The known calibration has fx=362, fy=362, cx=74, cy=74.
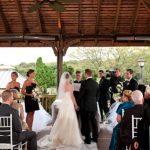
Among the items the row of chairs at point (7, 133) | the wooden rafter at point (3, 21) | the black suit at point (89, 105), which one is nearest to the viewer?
the row of chairs at point (7, 133)

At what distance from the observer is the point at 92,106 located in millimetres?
7168

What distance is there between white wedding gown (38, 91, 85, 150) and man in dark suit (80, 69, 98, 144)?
245 mm

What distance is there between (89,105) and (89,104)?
0.07 ft

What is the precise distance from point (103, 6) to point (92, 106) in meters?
4.43

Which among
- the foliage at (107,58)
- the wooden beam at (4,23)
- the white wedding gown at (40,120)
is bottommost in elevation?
the white wedding gown at (40,120)

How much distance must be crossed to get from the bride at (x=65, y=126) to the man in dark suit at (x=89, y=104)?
23 cm

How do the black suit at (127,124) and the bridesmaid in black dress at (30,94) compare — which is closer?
the black suit at (127,124)

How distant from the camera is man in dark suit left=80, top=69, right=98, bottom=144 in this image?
6953mm

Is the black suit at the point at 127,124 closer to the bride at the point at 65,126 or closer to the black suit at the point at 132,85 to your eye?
the bride at the point at 65,126

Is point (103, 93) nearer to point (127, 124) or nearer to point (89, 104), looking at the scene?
point (89, 104)

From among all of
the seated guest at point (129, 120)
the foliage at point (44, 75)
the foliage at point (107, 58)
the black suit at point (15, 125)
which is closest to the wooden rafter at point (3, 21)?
the foliage at point (44, 75)

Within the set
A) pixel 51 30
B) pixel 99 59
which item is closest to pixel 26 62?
pixel 99 59

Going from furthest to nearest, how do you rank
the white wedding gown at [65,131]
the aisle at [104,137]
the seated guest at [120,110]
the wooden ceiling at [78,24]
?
the wooden ceiling at [78,24], the aisle at [104,137], the white wedding gown at [65,131], the seated guest at [120,110]

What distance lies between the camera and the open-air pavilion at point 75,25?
35.8ft
